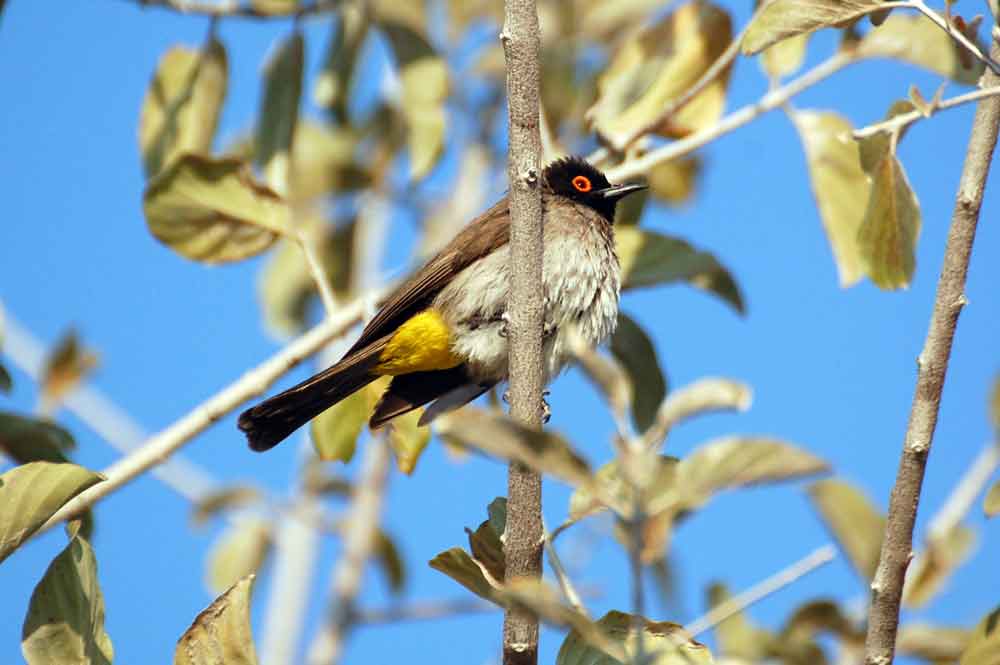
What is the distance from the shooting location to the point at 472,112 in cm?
688

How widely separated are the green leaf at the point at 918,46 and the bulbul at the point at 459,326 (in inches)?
36.6

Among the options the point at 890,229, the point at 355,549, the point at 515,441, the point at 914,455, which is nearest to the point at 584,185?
the point at 890,229

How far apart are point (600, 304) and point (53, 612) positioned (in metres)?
2.05

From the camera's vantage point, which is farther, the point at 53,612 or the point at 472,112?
the point at 472,112

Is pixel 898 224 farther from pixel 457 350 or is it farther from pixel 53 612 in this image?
pixel 53 612

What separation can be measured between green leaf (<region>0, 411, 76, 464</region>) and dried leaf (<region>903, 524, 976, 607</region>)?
2.36 m

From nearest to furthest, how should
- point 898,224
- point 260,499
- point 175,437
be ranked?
point 898,224
point 175,437
point 260,499

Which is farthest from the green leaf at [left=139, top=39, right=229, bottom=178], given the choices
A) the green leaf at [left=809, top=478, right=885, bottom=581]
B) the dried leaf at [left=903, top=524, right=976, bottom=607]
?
the dried leaf at [left=903, top=524, right=976, bottom=607]

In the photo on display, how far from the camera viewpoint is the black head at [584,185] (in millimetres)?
4539

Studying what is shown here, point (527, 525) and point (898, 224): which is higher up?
point (898, 224)

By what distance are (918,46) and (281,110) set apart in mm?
2022

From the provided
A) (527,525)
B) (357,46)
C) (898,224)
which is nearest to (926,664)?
(898,224)

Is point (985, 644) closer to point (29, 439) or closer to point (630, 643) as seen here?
point (630, 643)

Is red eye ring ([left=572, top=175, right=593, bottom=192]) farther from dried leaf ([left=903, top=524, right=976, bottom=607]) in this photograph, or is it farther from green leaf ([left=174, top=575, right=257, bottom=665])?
green leaf ([left=174, top=575, right=257, bottom=665])
